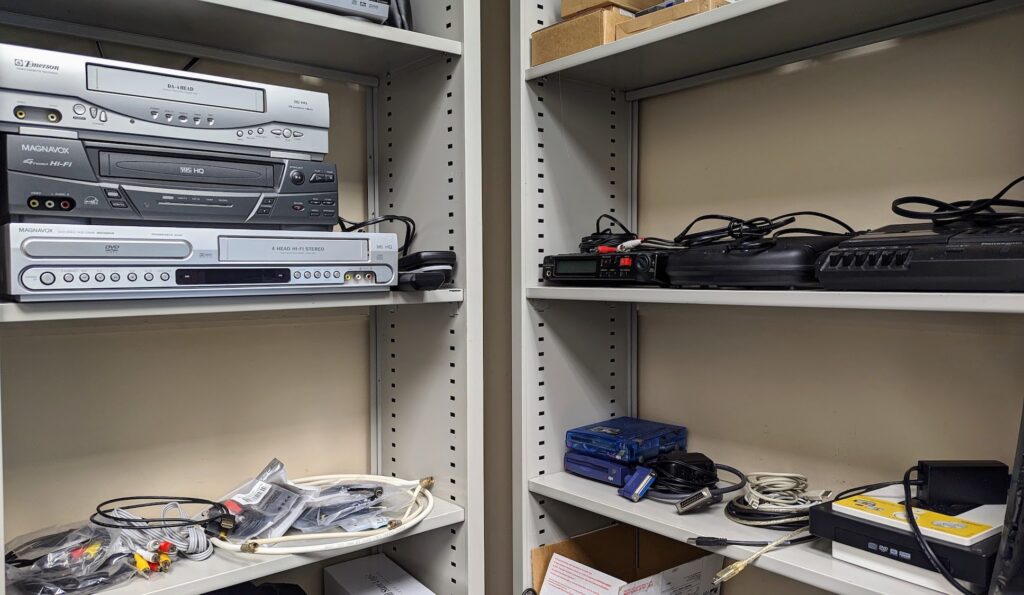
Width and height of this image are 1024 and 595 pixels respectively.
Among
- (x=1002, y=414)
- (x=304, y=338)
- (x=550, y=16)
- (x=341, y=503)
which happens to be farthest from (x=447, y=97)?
(x=1002, y=414)

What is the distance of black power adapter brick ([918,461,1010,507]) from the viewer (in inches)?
34.1

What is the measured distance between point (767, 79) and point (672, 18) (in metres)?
0.26

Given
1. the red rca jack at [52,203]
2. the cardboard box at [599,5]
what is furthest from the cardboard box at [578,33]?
the red rca jack at [52,203]

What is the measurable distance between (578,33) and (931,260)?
637 millimetres

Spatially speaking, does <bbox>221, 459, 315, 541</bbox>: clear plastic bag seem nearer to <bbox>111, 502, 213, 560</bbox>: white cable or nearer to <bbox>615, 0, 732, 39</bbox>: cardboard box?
<bbox>111, 502, 213, 560</bbox>: white cable

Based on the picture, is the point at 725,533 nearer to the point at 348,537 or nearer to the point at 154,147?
the point at 348,537

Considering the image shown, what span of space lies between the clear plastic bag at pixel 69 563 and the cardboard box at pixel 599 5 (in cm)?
102

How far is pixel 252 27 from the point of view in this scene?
3.47 feet

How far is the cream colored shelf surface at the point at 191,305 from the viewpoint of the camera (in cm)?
80

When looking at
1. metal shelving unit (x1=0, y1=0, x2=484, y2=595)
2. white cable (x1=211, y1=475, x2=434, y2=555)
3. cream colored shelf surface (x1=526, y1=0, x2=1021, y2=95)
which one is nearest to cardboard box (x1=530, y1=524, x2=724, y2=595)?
metal shelving unit (x1=0, y1=0, x2=484, y2=595)

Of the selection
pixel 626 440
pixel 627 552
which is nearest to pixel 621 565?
pixel 627 552

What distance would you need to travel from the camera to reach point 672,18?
1036mm

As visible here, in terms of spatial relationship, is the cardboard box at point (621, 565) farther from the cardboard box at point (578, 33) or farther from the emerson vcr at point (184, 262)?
the cardboard box at point (578, 33)

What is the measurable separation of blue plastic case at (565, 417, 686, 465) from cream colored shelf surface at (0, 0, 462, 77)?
666mm
